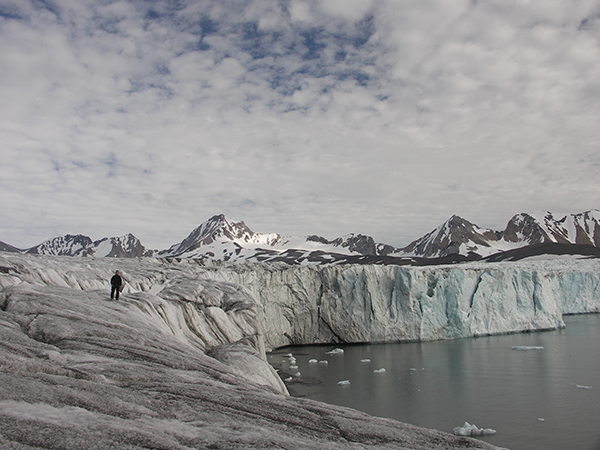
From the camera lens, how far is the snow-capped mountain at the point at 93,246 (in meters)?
168

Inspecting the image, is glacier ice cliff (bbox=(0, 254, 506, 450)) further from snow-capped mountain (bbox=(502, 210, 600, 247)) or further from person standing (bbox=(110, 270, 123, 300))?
snow-capped mountain (bbox=(502, 210, 600, 247))

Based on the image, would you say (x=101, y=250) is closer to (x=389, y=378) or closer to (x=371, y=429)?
(x=389, y=378)

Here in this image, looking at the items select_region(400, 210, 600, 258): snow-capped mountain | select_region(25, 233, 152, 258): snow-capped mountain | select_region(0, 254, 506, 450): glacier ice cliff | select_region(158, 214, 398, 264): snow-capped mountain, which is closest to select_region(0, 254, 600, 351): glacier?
select_region(0, 254, 506, 450): glacier ice cliff

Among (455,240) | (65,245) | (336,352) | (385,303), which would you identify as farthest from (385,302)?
(65,245)

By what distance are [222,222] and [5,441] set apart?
190m

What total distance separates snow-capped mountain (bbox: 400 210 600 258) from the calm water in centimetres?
13545

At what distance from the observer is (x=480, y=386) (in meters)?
18.7

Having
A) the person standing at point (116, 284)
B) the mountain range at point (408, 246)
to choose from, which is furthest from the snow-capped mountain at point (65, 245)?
the person standing at point (116, 284)

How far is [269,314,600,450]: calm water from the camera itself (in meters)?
13.4

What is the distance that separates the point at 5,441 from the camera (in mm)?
3607

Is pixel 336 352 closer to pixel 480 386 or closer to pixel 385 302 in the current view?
pixel 385 302

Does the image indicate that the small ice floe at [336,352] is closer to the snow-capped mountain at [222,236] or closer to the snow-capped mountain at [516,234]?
the snow-capped mountain at [516,234]

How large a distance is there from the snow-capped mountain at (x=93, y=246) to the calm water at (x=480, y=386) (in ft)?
507

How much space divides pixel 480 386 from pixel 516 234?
601 ft
